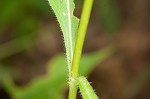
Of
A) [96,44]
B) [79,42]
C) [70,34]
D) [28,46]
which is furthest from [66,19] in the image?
[96,44]

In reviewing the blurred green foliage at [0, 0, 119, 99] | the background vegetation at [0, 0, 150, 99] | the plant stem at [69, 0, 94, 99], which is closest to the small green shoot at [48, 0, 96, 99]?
the plant stem at [69, 0, 94, 99]

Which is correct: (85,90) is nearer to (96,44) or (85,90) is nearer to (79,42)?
(79,42)

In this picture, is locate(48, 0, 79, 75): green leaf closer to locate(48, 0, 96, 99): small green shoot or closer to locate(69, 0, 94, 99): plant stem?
locate(48, 0, 96, 99): small green shoot

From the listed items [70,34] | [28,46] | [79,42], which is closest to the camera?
[79,42]

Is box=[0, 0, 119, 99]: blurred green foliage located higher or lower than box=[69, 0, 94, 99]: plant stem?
higher

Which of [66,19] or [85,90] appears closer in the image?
[85,90]
